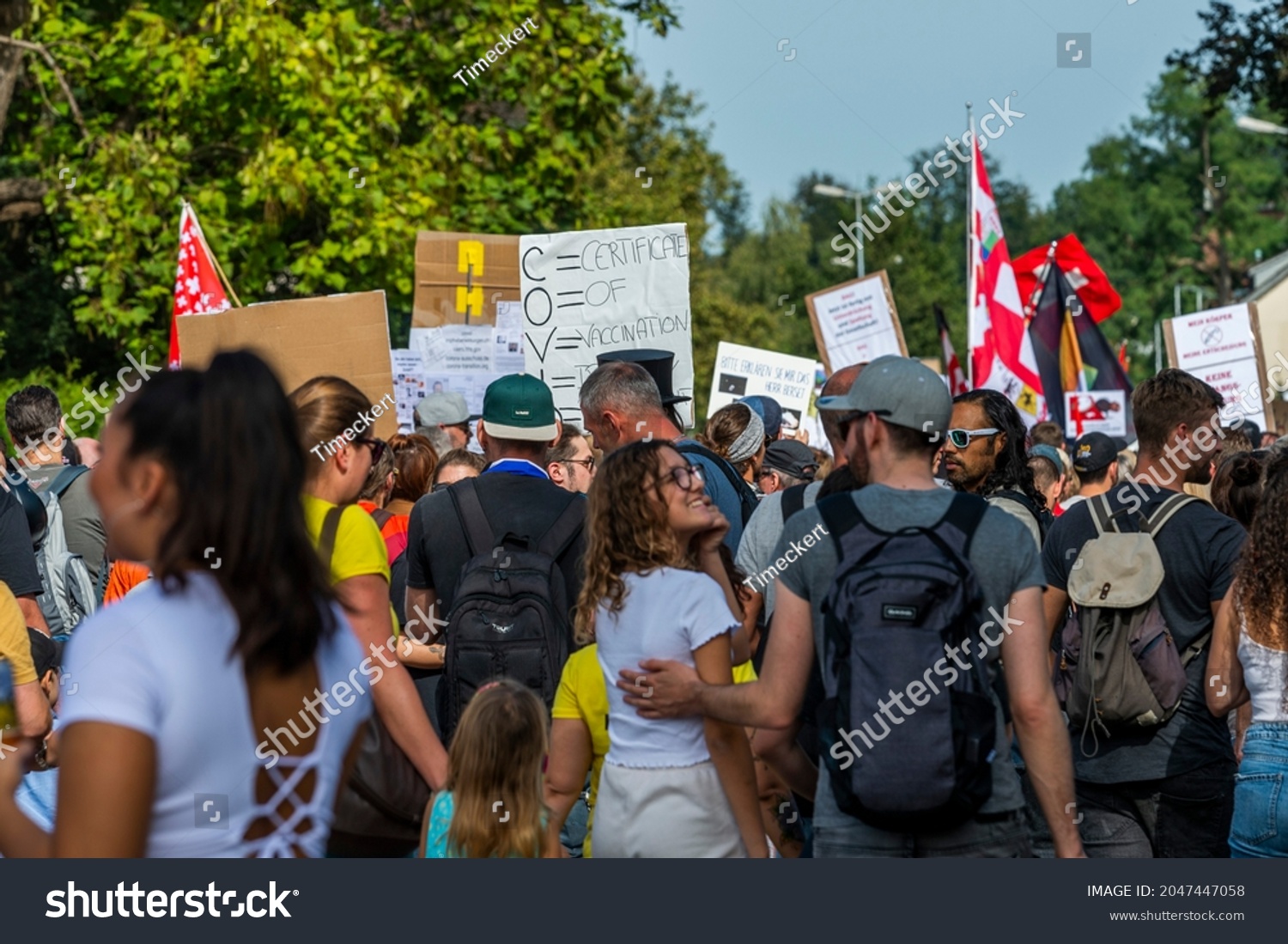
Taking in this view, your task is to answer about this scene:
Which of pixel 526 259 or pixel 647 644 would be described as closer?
pixel 647 644

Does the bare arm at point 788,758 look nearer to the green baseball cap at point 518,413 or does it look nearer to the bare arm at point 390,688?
the bare arm at point 390,688

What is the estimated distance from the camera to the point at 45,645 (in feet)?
18.3

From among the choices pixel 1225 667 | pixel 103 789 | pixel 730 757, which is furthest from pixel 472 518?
pixel 103 789

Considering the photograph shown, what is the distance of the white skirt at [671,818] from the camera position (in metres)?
3.65

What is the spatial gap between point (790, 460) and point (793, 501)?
8.66 ft

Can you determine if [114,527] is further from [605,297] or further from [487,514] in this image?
[605,297]

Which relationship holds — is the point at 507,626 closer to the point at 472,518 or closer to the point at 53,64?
the point at 472,518

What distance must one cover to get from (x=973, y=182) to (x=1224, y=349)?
8.90 feet

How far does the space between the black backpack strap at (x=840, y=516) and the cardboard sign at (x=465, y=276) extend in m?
7.14

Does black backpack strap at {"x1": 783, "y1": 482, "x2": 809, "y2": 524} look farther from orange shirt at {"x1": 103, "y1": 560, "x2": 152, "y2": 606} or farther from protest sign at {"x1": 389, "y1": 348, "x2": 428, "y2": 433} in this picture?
protest sign at {"x1": 389, "y1": 348, "x2": 428, "y2": 433}

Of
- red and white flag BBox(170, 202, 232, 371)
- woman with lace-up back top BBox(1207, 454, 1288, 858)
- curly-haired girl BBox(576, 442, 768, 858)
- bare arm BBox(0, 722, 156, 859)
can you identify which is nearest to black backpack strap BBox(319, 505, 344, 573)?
curly-haired girl BBox(576, 442, 768, 858)

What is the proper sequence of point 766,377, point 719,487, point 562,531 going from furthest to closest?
point 766,377, point 719,487, point 562,531

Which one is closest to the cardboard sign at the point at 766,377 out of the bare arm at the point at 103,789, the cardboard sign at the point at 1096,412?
the cardboard sign at the point at 1096,412

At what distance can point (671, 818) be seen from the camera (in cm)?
366
